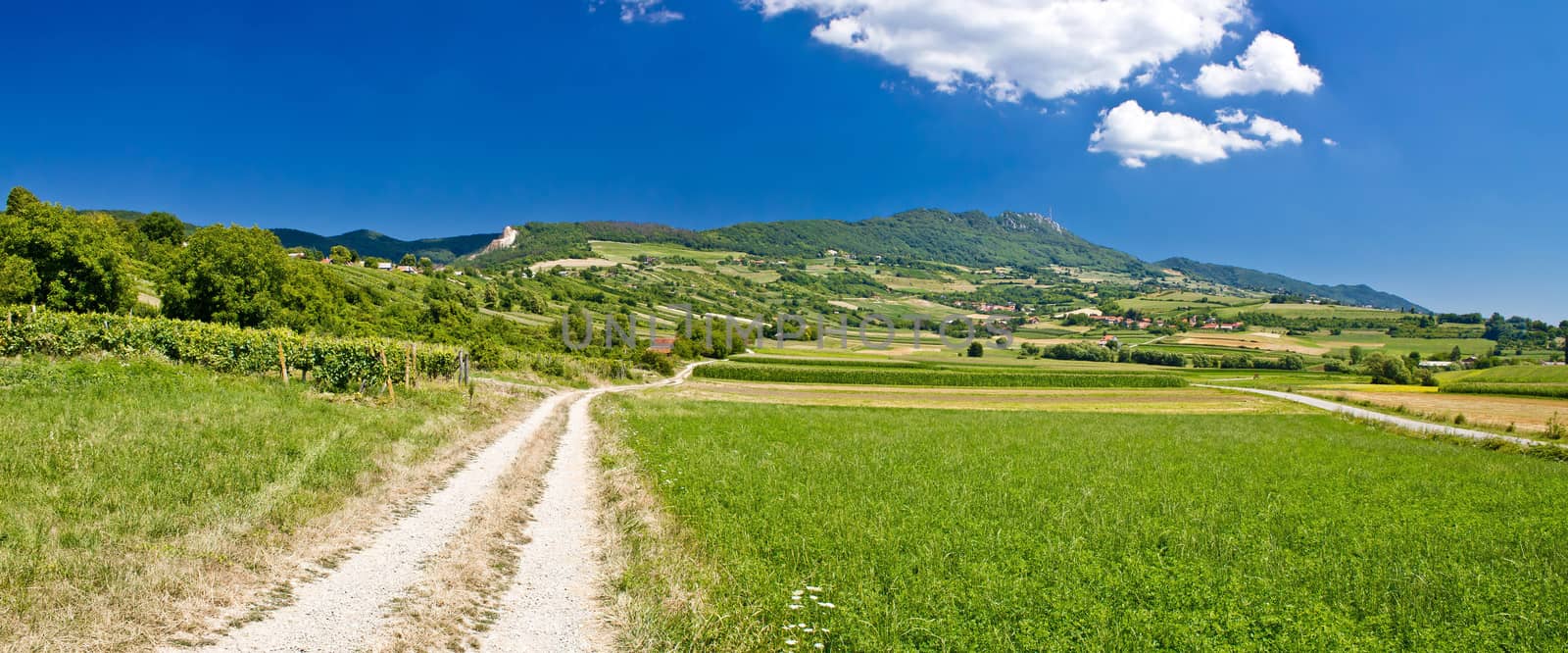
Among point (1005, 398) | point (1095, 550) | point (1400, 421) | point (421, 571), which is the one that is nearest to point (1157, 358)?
point (1005, 398)

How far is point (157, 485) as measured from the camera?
1098cm

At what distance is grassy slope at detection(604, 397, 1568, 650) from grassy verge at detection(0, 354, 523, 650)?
5061mm

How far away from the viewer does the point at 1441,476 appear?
1969cm

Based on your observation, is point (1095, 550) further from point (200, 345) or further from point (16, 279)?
point (16, 279)

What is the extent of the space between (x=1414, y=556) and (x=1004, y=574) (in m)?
7.38

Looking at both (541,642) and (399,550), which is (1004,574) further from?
(399,550)

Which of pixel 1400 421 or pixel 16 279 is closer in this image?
pixel 1400 421

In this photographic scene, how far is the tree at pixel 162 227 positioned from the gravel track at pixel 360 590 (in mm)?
130092

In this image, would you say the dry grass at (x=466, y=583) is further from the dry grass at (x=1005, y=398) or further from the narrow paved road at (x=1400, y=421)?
the narrow paved road at (x=1400, y=421)

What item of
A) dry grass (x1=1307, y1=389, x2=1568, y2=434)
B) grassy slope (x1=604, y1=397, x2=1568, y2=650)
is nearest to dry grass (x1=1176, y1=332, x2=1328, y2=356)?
dry grass (x1=1307, y1=389, x2=1568, y2=434)

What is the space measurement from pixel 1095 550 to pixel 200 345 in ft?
108

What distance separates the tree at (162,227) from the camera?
354 feet

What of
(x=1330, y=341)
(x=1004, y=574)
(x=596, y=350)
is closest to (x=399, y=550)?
(x=1004, y=574)

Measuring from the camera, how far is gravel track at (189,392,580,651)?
6.96 meters
